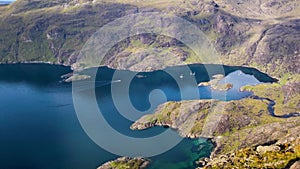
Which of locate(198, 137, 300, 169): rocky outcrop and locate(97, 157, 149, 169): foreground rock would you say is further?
locate(97, 157, 149, 169): foreground rock

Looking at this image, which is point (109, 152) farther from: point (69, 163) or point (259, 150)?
point (259, 150)

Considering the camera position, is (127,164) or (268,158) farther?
(127,164)

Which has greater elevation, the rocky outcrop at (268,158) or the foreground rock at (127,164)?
the rocky outcrop at (268,158)

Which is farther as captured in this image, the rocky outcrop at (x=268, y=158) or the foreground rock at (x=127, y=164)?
the foreground rock at (x=127, y=164)

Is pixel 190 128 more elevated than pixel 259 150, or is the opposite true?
pixel 259 150

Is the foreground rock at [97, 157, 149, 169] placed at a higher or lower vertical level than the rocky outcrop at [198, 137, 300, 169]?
lower

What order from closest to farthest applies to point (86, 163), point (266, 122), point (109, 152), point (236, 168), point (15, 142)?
point (236, 168) → point (86, 163) → point (109, 152) → point (15, 142) → point (266, 122)

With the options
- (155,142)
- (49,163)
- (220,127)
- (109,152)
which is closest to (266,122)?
(220,127)

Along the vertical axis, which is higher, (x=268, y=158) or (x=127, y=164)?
(x=268, y=158)
